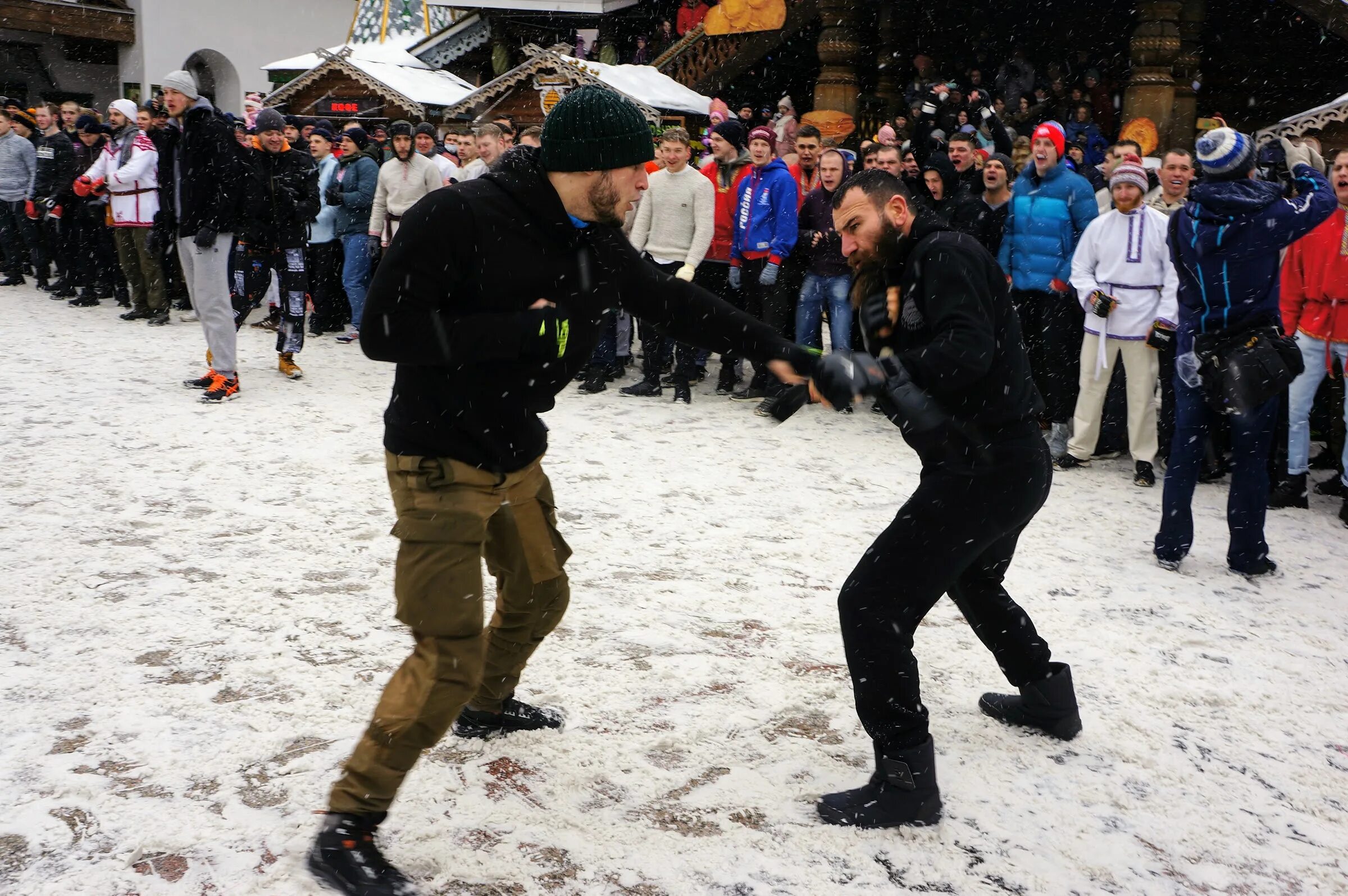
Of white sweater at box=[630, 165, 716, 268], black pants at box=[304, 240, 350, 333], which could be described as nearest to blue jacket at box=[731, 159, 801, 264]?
white sweater at box=[630, 165, 716, 268]

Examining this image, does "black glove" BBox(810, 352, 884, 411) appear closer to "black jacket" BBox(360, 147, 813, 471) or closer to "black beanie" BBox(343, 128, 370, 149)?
"black jacket" BBox(360, 147, 813, 471)

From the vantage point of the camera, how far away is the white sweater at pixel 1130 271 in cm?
667

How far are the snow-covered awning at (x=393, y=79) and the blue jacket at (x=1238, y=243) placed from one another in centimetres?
1505

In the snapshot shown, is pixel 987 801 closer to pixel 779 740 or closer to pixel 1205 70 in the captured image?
pixel 779 740

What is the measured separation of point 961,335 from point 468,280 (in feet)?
4.28

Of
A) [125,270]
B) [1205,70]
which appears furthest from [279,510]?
[1205,70]

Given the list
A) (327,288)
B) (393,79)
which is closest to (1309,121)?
(327,288)

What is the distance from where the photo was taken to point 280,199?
8.72 m

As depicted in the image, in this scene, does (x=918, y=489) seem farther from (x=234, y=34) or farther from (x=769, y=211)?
(x=234, y=34)

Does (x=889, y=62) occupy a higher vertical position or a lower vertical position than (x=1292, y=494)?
higher

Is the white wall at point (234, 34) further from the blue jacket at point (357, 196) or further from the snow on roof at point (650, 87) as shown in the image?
the blue jacket at point (357, 196)

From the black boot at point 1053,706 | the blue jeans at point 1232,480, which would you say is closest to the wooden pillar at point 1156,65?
the blue jeans at point 1232,480

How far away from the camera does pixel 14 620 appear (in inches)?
161

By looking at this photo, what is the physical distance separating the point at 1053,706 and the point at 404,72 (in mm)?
18989
